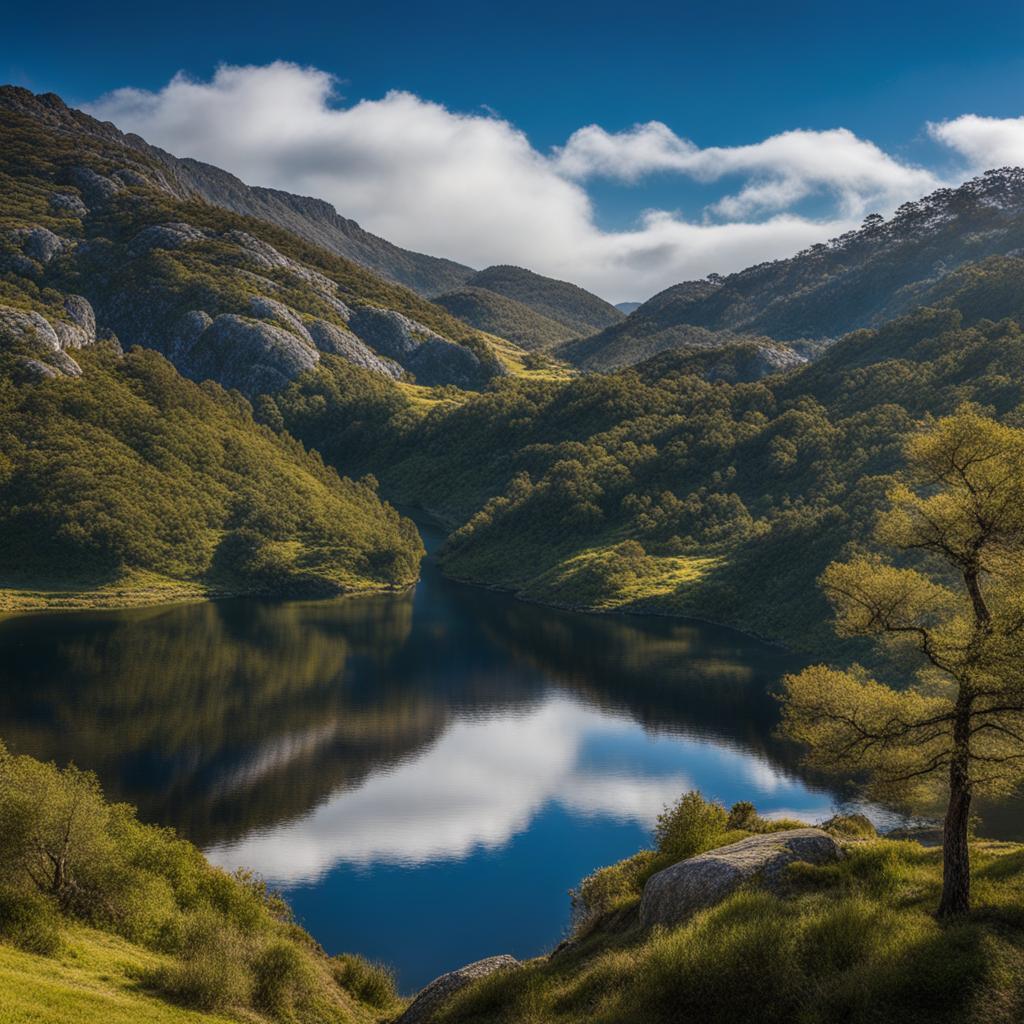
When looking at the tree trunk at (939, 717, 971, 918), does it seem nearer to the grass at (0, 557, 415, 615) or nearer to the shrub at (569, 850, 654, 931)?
the shrub at (569, 850, 654, 931)

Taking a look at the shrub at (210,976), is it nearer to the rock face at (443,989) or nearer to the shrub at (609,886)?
the rock face at (443,989)

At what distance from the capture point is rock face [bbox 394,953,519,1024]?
118 ft

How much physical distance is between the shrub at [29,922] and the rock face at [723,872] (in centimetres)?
2394

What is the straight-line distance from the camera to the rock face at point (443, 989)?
36.0 m

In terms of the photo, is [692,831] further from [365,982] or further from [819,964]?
[365,982]

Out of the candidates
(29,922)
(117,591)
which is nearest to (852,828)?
(29,922)

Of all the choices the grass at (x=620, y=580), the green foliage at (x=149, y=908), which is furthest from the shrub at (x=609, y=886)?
the grass at (x=620, y=580)

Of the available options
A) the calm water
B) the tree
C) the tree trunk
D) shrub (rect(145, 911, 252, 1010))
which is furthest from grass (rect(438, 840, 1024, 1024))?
the calm water

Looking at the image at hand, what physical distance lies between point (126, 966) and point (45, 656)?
351ft

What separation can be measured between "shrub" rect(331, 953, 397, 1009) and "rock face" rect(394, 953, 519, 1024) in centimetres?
955

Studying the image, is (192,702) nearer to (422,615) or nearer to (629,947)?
(422,615)

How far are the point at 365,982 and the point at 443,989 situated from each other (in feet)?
44.5

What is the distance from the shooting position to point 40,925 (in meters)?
36.4

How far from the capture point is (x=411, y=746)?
99812 mm
